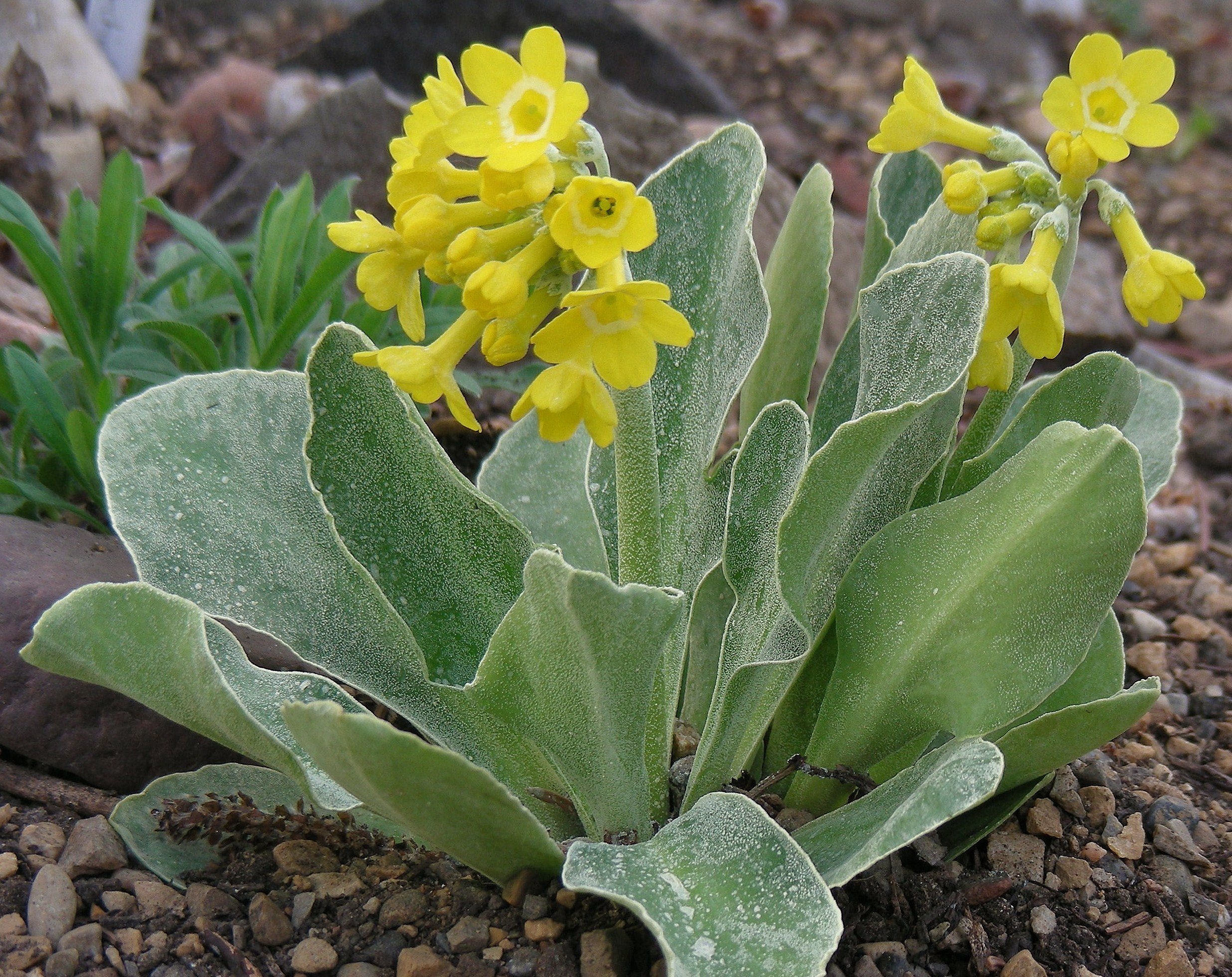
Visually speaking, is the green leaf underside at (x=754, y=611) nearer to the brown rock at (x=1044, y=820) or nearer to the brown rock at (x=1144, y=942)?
the brown rock at (x=1044, y=820)

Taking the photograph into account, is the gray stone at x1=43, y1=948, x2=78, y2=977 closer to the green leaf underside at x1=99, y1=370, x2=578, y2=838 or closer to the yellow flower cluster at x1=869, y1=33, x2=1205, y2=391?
the green leaf underside at x1=99, y1=370, x2=578, y2=838

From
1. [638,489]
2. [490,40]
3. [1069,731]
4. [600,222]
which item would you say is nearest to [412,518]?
[638,489]

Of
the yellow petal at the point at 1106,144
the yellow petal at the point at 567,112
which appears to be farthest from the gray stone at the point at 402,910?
the yellow petal at the point at 1106,144

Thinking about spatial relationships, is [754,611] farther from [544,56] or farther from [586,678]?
[544,56]

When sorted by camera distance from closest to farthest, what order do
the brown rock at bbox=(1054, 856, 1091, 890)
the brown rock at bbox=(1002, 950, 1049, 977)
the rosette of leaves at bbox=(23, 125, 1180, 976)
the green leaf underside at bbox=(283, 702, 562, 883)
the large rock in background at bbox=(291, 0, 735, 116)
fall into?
1. the green leaf underside at bbox=(283, 702, 562, 883)
2. the rosette of leaves at bbox=(23, 125, 1180, 976)
3. the brown rock at bbox=(1002, 950, 1049, 977)
4. the brown rock at bbox=(1054, 856, 1091, 890)
5. the large rock in background at bbox=(291, 0, 735, 116)

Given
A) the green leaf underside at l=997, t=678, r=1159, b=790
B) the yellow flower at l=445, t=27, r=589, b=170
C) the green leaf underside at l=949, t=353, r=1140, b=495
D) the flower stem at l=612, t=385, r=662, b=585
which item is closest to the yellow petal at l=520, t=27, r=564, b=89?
the yellow flower at l=445, t=27, r=589, b=170

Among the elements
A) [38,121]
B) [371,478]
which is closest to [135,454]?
[371,478]
